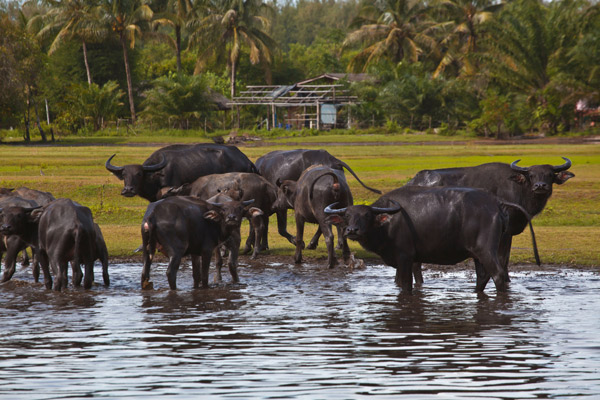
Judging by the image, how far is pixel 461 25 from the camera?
6744cm

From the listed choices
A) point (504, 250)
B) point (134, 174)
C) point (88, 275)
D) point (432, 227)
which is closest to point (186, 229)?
point (88, 275)

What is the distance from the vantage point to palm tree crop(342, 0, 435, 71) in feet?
227

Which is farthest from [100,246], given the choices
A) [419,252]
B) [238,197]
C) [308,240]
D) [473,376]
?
[473,376]

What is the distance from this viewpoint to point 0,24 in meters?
52.6

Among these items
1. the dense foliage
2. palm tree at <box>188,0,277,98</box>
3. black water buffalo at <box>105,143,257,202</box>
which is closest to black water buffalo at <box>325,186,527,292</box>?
black water buffalo at <box>105,143,257,202</box>

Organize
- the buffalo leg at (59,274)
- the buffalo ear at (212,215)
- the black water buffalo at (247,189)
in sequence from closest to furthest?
1. the buffalo leg at (59,274)
2. the buffalo ear at (212,215)
3. the black water buffalo at (247,189)

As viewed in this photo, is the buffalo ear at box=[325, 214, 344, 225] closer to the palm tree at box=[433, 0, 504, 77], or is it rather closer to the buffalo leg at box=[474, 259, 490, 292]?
the buffalo leg at box=[474, 259, 490, 292]

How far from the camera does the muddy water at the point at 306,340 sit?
6.55 m

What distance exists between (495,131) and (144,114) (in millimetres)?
26428

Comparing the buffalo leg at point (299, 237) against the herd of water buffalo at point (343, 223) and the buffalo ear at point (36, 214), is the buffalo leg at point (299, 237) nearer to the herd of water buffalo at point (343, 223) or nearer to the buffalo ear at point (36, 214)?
the herd of water buffalo at point (343, 223)

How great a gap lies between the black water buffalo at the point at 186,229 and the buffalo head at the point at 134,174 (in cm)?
369

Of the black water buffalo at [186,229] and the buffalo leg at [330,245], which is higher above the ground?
the black water buffalo at [186,229]

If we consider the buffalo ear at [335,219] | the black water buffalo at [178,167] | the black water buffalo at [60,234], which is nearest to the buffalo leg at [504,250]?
the buffalo ear at [335,219]

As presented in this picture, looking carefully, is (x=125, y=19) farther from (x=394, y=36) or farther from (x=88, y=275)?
(x=88, y=275)
